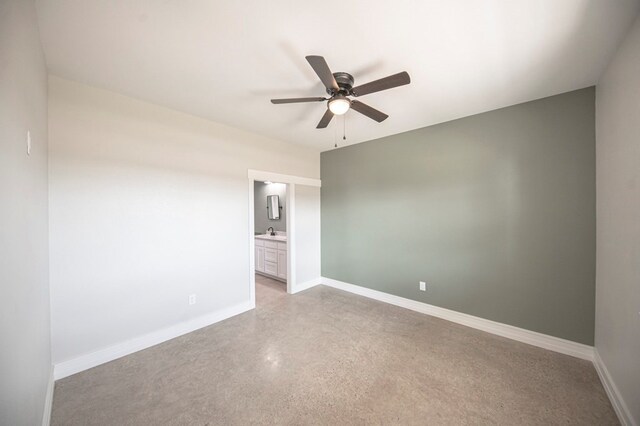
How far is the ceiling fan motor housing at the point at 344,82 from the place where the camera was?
6.39 ft

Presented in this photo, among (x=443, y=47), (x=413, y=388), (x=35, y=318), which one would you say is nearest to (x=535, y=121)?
(x=443, y=47)

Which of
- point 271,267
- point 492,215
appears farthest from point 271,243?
point 492,215

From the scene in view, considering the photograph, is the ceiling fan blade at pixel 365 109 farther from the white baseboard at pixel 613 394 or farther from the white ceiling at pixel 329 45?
the white baseboard at pixel 613 394

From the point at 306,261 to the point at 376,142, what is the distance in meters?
2.42

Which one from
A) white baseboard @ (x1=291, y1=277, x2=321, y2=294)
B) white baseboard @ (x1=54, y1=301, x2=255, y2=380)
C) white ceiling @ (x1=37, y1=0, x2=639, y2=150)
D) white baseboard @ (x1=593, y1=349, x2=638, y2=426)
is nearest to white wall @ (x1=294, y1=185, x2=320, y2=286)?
white baseboard @ (x1=291, y1=277, x2=321, y2=294)

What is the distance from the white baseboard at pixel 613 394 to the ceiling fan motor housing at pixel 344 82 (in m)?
2.94

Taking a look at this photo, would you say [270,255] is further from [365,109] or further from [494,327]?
[494,327]

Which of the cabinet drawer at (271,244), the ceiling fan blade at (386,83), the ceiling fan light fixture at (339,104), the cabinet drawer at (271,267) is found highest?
the ceiling fan blade at (386,83)

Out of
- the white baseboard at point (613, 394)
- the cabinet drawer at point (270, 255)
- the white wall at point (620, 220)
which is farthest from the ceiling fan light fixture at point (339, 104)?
the cabinet drawer at point (270, 255)

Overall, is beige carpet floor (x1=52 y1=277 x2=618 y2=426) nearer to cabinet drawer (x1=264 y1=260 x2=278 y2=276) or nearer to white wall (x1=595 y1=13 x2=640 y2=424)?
white wall (x1=595 y1=13 x2=640 y2=424)

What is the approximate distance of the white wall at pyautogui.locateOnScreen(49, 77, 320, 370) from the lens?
2.10 meters

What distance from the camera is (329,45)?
1.71 m

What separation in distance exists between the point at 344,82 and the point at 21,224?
2.20m

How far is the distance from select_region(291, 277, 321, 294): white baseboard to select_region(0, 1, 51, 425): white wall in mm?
2899
